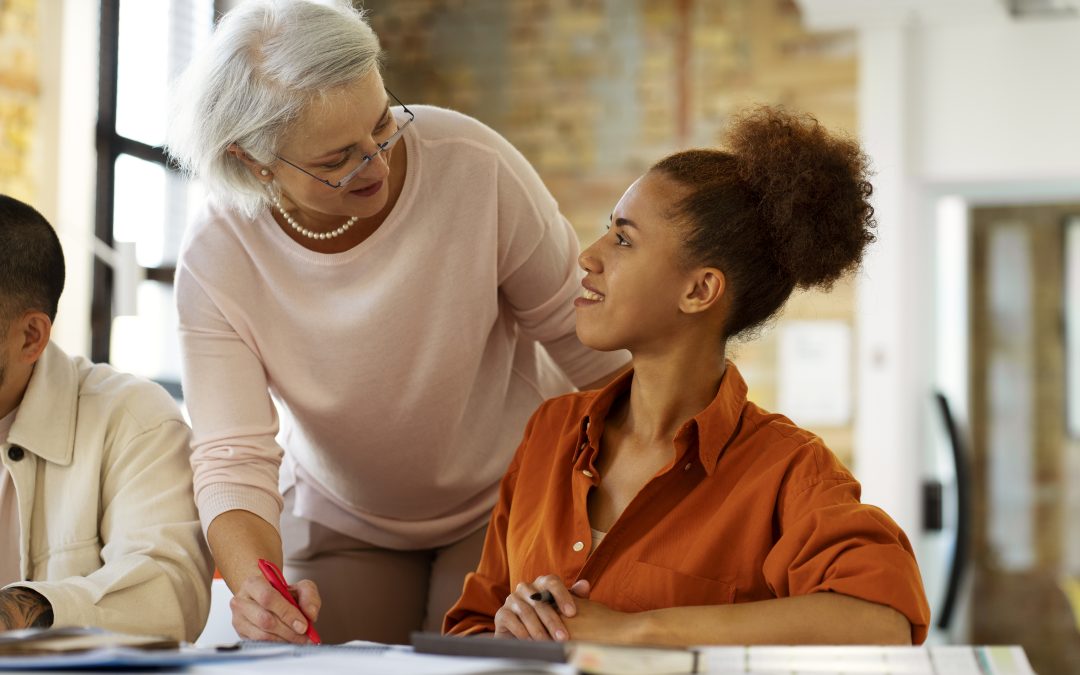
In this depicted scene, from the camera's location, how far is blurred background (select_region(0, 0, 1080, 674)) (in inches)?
167

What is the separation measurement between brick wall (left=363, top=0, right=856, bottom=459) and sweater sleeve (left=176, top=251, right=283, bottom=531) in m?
3.69

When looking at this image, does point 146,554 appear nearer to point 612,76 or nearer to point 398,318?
point 398,318

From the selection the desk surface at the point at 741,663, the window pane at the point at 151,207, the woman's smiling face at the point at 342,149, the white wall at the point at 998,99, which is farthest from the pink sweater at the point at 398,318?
the white wall at the point at 998,99

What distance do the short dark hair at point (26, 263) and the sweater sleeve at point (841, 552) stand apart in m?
1.05

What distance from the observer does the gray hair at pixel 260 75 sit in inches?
65.1

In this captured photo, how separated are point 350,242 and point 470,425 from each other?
0.36 metres

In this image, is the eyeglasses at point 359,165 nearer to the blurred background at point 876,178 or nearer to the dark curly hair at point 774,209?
the dark curly hair at point 774,209

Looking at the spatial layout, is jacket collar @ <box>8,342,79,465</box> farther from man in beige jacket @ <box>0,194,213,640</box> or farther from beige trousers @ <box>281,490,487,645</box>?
beige trousers @ <box>281,490,487,645</box>

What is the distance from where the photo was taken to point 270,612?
1.47 m

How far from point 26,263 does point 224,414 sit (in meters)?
0.34

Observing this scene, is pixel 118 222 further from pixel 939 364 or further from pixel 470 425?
pixel 939 364

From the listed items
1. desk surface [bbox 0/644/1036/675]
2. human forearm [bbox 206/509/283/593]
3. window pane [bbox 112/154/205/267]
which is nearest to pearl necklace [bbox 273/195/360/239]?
human forearm [bbox 206/509/283/593]

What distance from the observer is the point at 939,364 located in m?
5.44

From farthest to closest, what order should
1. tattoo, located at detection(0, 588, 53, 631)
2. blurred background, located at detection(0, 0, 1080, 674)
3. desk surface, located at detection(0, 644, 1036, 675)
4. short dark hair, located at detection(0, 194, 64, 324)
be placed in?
blurred background, located at detection(0, 0, 1080, 674), short dark hair, located at detection(0, 194, 64, 324), tattoo, located at detection(0, 588, 53, 631), desk surface, located at detection(0, 644, 1036, 675)
